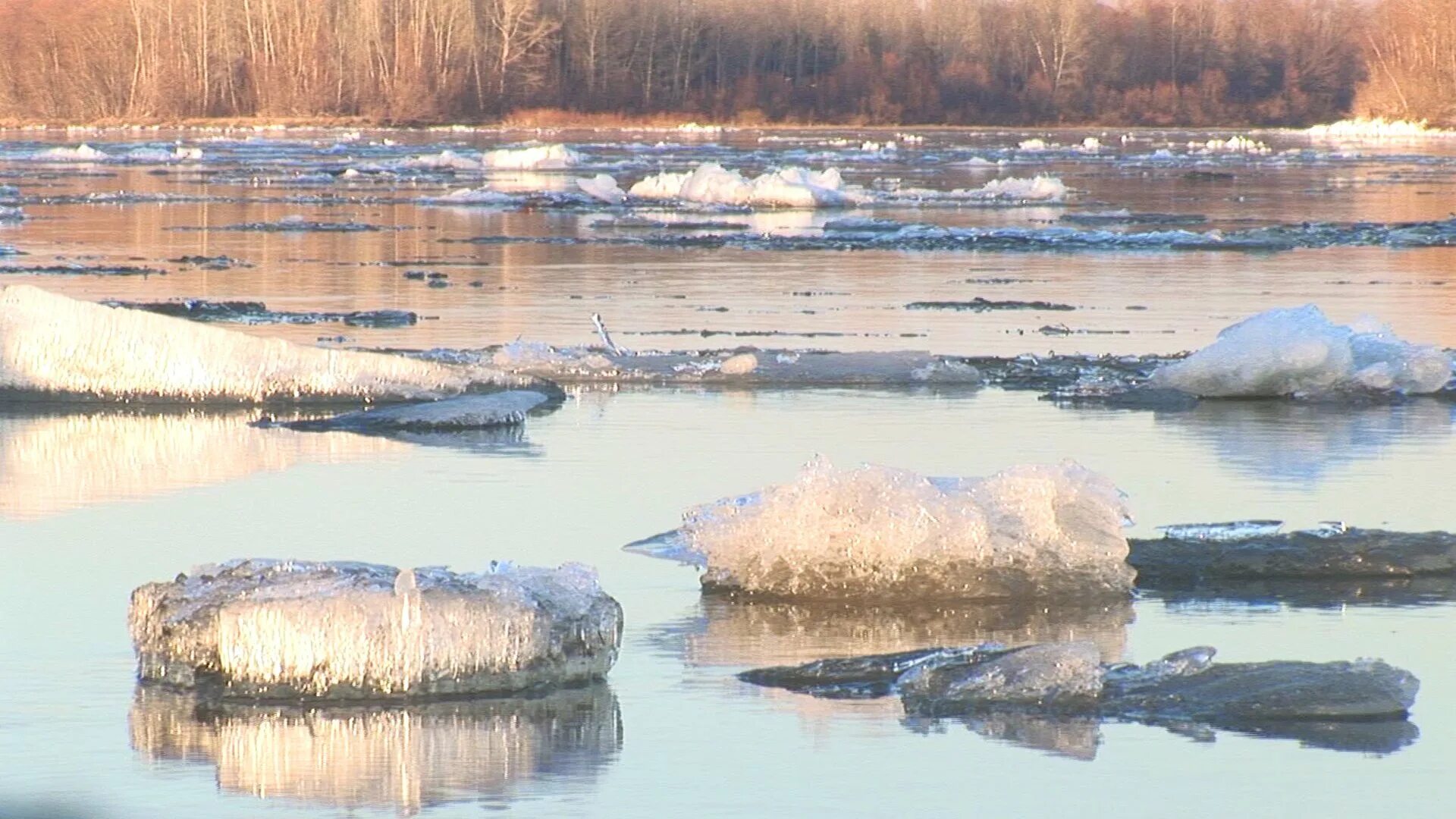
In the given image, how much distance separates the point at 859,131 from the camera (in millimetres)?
79500

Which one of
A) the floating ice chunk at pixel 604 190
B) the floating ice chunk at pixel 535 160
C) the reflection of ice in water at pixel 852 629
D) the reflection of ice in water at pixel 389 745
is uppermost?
the reflection of ice in water at pixel 389 745

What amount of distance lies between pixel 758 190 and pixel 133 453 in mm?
21168

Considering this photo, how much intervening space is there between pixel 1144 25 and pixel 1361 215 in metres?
77.7

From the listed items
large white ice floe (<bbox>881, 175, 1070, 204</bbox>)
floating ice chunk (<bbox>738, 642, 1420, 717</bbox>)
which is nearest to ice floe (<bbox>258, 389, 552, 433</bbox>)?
floating ice chunk (<bbox>738, 642, 1420, 717</bbox>)

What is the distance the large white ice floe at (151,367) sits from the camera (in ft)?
32.1

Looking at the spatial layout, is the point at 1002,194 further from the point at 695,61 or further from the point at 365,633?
the point at 695,61

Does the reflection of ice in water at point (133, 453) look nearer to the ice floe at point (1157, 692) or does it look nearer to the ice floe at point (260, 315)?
the ice floe at point (1157, 692)

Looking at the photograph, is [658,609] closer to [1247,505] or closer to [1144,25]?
[1247,505]

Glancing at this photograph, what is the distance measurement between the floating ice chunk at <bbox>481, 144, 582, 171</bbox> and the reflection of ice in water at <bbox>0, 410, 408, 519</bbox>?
31642mm

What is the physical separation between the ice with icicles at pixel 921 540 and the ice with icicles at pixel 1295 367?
4.32 metres

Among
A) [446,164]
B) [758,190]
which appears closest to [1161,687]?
[758,190]

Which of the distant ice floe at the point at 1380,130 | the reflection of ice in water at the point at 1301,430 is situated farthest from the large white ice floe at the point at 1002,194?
the distant ice floe at the point at 1380,130

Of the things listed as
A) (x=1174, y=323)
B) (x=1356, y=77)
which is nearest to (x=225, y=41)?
(x=1356, y=77)

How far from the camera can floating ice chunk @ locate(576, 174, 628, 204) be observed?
2977 cm
